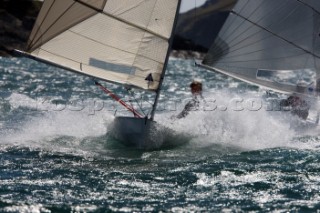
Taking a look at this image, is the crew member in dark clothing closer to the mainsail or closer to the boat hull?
the mainsail

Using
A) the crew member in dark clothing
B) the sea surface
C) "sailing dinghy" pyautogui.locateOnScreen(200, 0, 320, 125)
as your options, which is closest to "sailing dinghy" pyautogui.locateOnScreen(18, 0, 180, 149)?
"sailing dinghy" pyautogui.locateOnScreen(200, 0, 320, 125)

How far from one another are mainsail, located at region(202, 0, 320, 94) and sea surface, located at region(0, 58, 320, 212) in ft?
6.20

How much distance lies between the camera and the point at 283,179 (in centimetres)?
1209

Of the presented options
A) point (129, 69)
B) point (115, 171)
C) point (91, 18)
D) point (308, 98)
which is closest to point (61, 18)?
point (91, 18)

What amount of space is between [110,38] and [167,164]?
3905 millimetres

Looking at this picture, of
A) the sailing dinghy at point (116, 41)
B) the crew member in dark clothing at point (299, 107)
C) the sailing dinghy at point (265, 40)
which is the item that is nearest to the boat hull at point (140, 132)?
the sailing dinghy at point (116, 41)

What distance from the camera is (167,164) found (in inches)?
532

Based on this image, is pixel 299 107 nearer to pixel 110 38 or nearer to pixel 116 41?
pixel 116 41

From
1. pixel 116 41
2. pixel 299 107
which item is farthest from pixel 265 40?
pixel 116 41

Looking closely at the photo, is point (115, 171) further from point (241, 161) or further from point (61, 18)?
point (61, 18)

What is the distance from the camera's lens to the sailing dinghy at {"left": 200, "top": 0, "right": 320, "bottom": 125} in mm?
15906

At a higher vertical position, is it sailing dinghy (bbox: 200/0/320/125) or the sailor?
sailing dinghy (bbox: 200/0/320/125)

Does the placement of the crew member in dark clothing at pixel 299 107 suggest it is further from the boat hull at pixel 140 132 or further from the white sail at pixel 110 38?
the white sail at pixel 110 38

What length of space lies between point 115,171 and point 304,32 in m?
7.06
